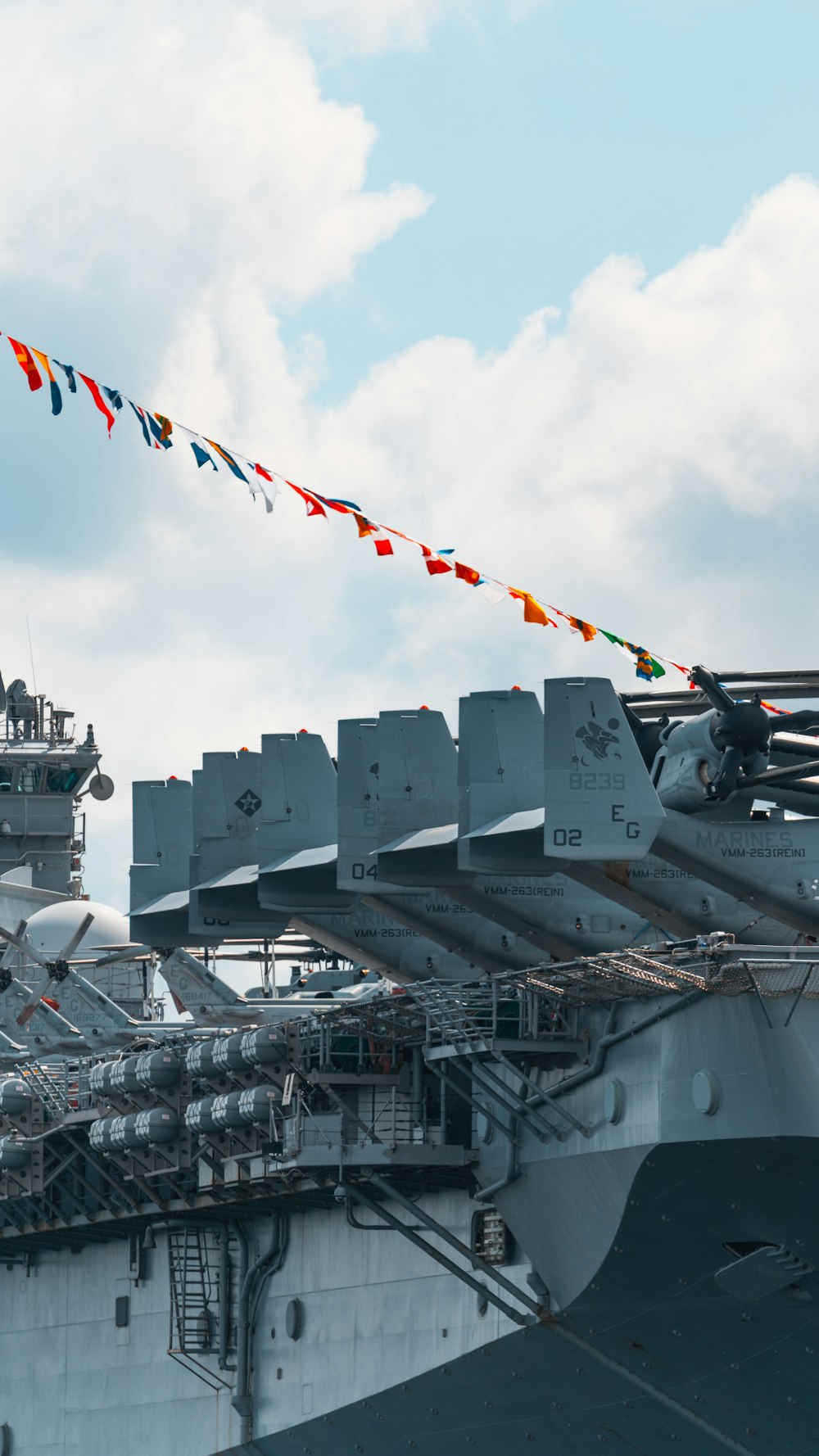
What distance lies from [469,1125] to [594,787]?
398cm

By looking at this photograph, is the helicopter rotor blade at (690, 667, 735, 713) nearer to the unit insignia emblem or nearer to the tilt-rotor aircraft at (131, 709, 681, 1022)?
the unit insignia emblem

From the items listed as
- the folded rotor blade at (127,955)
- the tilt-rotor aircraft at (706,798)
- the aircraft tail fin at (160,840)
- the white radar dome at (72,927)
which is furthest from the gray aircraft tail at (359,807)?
the white radar dome at (72,927)

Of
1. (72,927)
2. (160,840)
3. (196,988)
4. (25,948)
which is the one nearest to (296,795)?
(160,840)

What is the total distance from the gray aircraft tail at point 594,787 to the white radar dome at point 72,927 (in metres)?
18.8

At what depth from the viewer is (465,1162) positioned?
2111 cm

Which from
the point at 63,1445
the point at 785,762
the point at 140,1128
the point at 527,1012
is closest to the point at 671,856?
the point at 527,1012

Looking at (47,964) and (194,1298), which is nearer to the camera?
(194,1298)

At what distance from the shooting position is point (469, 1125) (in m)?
22.4

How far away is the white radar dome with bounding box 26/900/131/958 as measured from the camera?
38688mm

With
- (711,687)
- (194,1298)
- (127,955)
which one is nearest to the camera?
(711,687)

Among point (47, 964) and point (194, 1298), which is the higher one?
point (47, 964)

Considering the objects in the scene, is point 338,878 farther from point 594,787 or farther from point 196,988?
point 196,988

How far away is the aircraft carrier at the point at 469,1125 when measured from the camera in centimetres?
1853

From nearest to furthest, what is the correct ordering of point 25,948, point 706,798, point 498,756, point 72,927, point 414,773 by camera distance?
point 706,798
point 498,756
point 414,773
point 25,948
point 72,927
